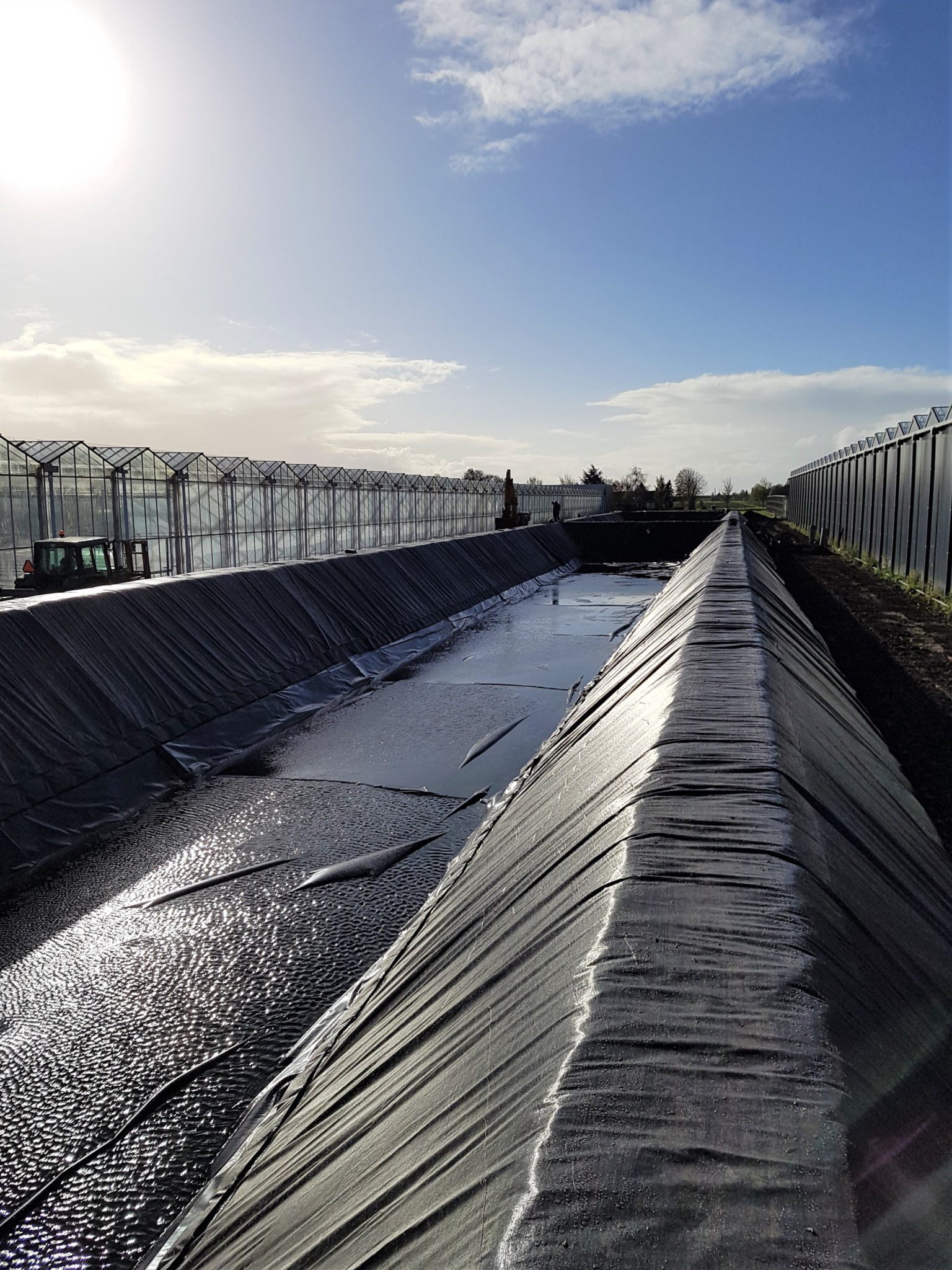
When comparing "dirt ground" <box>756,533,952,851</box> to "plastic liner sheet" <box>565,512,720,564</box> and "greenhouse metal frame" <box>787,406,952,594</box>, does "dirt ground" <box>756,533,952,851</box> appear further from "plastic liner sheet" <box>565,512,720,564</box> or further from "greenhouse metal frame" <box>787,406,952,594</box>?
"plastic liner sheet" <box>565,512,720,564</box>

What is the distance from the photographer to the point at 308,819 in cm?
677

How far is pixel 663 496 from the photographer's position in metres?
74.8

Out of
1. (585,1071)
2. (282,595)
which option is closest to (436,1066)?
(585,1071)

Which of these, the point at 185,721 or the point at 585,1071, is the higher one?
the point at 585,1071

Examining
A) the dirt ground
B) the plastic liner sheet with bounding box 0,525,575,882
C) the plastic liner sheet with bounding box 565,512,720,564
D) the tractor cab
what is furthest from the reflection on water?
the plastic liner sheet with bounding box 565,512,720,564

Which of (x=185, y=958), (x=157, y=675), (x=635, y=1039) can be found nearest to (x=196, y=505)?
(x=157, y=675)

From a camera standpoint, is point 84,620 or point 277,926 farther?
point 84,620

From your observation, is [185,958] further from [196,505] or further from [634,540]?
[634,540]

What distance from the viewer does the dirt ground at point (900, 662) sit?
6.61 m

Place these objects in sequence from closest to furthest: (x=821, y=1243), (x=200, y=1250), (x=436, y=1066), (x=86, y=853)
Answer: (x=821, y=1243) → (x=436, y=1066) → (x=200, y=1250) → (x=86, y=853)

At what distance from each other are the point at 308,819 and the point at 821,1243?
572cm

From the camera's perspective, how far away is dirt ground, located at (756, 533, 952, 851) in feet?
21.7

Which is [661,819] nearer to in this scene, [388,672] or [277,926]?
[277,926]

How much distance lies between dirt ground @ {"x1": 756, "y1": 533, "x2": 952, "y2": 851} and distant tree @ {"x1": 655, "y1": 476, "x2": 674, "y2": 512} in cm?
5249
